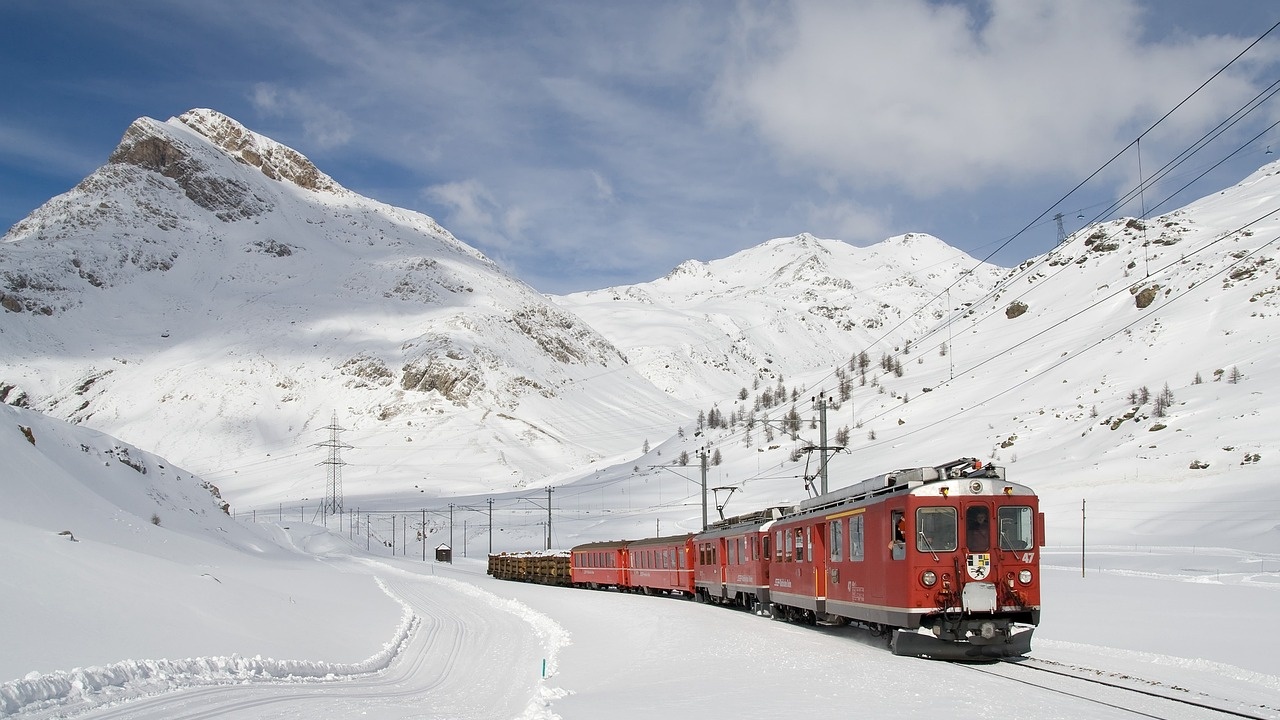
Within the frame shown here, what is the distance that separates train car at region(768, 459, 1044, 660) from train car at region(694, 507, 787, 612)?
10.3 metres

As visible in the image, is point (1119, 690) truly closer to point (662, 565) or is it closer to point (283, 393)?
point (662, 565)

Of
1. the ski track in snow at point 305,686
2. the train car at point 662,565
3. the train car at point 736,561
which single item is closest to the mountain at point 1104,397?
the train car at point 736,561

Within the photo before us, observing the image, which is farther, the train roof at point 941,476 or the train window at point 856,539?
the train window at point 856,539

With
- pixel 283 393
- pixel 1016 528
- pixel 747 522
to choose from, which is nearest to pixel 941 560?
pixel 1016 528

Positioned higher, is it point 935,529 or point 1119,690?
point 935,529

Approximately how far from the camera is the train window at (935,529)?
18000 millimetres

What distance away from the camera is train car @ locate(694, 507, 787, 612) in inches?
1190

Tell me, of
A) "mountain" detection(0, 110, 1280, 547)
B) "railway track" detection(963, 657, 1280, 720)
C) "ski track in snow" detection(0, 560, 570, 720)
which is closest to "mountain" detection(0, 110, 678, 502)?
"mountain" detection(0, 110, 1280, 547)

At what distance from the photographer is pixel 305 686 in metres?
15.5

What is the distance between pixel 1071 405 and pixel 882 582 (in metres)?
62.9

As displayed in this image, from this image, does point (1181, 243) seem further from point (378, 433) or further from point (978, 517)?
point (378, 433)

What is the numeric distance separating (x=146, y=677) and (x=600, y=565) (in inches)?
1693

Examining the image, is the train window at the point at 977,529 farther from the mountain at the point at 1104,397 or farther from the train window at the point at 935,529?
the mountain at the point at 1104,397

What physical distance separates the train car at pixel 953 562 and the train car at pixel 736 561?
10.3m
